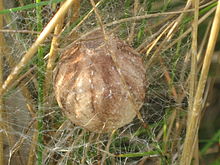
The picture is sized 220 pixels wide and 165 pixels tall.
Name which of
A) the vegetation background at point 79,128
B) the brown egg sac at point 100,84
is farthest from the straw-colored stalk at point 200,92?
the brown egg sac at point 100,84

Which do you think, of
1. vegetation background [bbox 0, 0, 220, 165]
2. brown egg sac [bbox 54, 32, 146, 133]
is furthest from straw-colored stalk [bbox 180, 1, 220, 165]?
brown egg sac [bbox 54, 32, 146, 133]

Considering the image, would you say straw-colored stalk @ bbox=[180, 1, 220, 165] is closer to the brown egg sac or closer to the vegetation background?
the vegetation background

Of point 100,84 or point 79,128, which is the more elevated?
point 100,84

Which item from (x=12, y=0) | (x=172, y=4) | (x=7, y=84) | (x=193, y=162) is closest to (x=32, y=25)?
(x=12, y=0)

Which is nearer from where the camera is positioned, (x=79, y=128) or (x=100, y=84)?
(x=100, y=84)

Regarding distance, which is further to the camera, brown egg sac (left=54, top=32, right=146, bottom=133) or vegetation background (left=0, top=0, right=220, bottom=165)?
vegetation background (left=0, top=0, right=220, bottom=165)

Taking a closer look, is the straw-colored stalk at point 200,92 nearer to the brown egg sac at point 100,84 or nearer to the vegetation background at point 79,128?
the vegetation background at point 79,128
